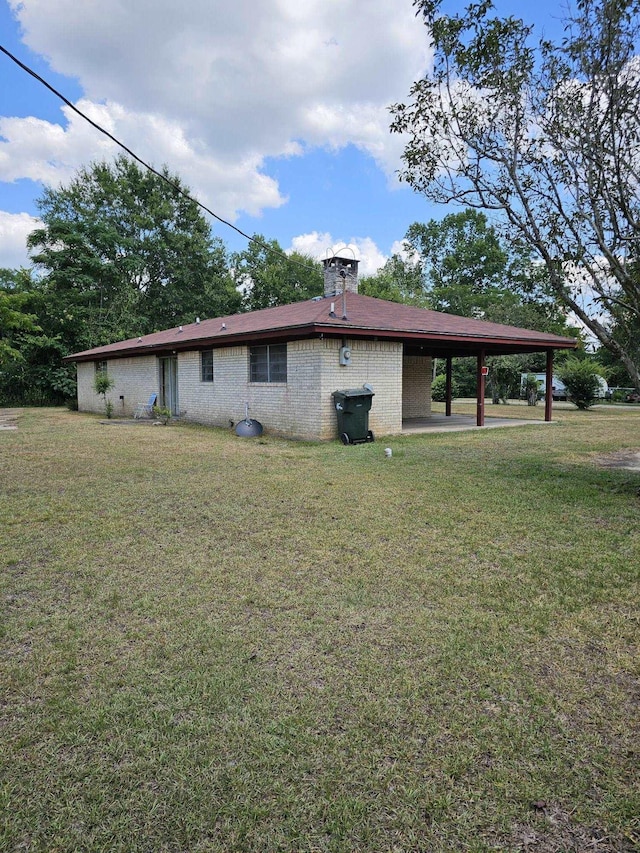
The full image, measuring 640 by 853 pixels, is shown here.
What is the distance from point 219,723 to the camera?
6.96 ft

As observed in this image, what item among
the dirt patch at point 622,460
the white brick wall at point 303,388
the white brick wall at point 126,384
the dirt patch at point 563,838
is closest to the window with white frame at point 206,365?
the white brick wall at point 303,388

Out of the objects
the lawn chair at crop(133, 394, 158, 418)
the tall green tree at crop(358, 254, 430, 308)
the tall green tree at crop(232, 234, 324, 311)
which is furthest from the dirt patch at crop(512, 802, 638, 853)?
the tall green tree at crop(358, 254, 430, 308)

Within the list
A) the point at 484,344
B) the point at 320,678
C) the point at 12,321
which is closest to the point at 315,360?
the point at 484,344

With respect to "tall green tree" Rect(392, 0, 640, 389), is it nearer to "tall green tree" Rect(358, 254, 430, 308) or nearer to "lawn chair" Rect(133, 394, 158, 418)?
"lawn chair" Rect(133, 394, 158, 418)

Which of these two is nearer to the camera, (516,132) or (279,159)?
(516,132)

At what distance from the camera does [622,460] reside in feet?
28.3

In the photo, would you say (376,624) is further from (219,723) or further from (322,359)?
(322,359)

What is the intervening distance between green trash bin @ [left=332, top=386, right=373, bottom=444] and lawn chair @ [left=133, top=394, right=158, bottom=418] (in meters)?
8.36

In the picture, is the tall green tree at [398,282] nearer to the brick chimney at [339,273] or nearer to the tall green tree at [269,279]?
the tall green tree at [269,279]

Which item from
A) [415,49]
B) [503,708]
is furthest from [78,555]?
[415,49]

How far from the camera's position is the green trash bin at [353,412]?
10273 mm

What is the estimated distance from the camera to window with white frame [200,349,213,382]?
14469mm

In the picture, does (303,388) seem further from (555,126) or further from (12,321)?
(12,321)

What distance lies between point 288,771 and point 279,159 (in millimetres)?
26282
